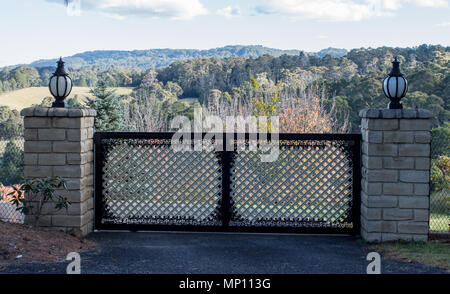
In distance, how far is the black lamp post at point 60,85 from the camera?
5730 mm

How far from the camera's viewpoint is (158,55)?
30906 mm

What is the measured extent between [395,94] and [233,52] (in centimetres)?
2412

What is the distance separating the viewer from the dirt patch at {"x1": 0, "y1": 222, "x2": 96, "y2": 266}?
4488mm

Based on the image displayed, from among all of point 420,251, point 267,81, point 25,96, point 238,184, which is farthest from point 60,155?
point 25,96

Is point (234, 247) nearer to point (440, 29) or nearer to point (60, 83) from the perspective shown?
point (60, 83)

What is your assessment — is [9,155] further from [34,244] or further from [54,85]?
[34,244]

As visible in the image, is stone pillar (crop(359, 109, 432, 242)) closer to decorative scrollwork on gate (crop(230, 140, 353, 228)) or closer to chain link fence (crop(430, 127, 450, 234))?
decorative scrollwork on gate (crop(230, 140, 353, 228))

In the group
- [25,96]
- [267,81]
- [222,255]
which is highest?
[267,81]

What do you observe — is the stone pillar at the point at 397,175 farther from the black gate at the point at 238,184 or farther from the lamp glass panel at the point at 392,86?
the black gate at the point at 238,184

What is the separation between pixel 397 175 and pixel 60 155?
3.98 metres

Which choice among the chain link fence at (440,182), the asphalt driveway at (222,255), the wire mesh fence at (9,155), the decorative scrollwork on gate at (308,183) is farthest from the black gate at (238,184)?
the wire mesh fence at (9,155)

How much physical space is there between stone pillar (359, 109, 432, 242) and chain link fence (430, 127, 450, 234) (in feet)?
4.40

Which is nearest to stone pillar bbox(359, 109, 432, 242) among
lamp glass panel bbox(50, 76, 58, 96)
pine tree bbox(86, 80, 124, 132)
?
lamp glass panel bbox(50, 76, 58, 96)
